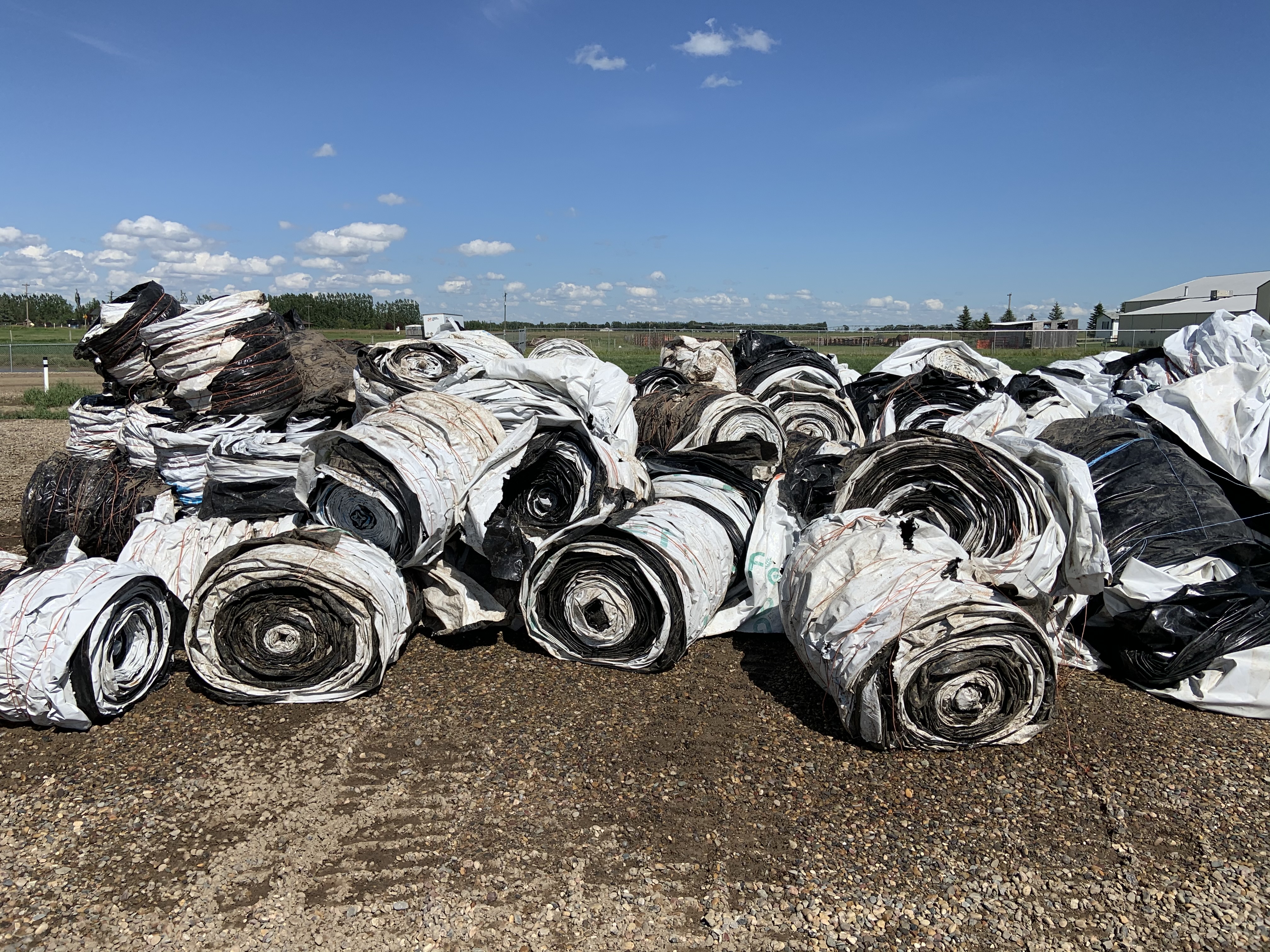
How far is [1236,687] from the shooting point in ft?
13.4

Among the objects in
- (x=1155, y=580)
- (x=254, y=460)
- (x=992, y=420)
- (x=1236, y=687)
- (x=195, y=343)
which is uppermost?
(x=195, y=343)

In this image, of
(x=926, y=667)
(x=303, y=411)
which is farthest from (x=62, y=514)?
(x=926, y=667)

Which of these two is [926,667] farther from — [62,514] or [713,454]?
[62,514]

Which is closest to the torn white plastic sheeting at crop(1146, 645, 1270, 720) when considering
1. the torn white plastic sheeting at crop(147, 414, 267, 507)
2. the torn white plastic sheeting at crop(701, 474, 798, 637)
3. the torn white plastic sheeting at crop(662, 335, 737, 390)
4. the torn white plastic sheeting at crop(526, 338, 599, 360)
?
the torn white plastic sheeting at crop(701, 474, 798, 637)

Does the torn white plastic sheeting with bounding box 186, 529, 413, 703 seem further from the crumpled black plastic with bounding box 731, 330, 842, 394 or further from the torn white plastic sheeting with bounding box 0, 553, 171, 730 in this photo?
the crumpled black plastic with bounding box 731, 330, 842, 394

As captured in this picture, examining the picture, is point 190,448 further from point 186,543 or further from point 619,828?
point 619,828

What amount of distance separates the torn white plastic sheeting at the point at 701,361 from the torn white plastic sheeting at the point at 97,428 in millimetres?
5131

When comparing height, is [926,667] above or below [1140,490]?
below

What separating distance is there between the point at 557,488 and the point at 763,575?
4.40 ft

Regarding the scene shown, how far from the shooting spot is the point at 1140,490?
474 centimetres

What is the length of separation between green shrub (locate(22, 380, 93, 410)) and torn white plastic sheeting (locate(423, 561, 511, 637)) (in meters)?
14.8

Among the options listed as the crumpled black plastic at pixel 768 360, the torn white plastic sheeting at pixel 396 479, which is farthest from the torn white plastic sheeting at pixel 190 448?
the crumpled black plastic at pixel 768 360

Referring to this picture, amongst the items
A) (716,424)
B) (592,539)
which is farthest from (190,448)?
(716,424)

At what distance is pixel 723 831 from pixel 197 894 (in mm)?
1889
